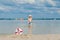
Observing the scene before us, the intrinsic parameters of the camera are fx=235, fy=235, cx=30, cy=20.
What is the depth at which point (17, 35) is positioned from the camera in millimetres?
16594

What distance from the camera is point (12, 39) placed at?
15.8 metres

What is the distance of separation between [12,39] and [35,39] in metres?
1.55

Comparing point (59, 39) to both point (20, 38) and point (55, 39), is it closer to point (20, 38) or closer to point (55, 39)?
point (55, 39)

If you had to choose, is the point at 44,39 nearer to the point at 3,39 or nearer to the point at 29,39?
the point at 29,39

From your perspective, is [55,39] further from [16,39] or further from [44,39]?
[16,39]

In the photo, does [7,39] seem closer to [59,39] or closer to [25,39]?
[25,39]

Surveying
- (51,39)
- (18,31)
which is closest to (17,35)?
(18,31)

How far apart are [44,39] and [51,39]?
0.49 metres

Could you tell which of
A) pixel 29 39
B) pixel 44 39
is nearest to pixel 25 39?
pixel 29 39

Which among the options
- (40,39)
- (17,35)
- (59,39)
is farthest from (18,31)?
(59,39)

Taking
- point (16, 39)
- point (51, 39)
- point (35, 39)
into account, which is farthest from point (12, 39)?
point (51, 39)

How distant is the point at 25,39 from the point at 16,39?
0.63 metres

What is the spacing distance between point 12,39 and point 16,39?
0.27 m

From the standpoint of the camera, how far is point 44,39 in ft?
52.7
